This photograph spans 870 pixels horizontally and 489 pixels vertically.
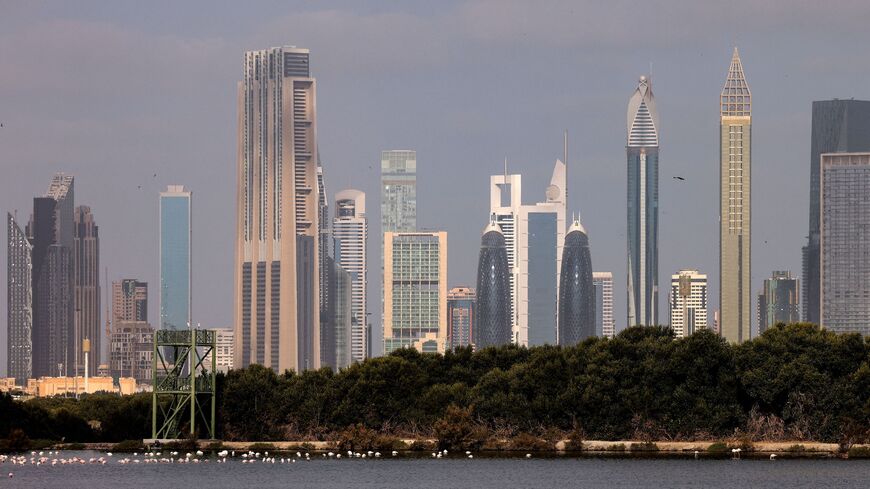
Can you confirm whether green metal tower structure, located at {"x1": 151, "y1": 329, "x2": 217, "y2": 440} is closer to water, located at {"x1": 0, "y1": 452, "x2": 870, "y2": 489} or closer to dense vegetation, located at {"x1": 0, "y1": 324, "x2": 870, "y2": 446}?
dense vegetation, located at {"x1": 0, "y1": 324, "x2": 870, "y2": 446}

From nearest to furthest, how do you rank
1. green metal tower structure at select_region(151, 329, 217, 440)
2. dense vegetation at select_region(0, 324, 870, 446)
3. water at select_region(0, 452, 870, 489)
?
water at select_region(0, 452, 870, 489) < dense vegetation at select_region(0, 324, 870, 446) < green metal tower structure at select_region(151, 329, 217, 440)

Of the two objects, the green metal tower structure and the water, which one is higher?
the green metal tower structure

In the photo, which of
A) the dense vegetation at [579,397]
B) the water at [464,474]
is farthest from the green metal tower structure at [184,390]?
the water at [464,474]

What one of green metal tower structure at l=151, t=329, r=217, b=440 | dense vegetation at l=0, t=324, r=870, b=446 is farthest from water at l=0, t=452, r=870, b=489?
green metal tower structure at l=151, t=329, r=217, b=440

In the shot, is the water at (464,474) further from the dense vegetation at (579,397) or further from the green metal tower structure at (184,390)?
the green metal tower structure at (184,390)

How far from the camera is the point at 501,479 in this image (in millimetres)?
74625

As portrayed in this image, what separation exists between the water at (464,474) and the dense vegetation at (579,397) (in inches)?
178

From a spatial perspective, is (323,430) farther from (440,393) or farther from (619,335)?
(619,335)

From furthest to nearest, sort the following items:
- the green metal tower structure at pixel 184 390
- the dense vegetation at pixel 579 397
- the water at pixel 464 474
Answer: the green metal tower structure at pixel 184 390, the dense vegetation at pixel 579 397, the water at pixel 464 474

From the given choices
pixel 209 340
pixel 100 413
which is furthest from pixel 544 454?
pixel 100 413

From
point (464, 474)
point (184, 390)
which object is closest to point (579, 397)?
point (464, 474)

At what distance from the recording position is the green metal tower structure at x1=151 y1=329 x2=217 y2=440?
90.0 meters

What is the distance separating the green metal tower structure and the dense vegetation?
121 centimetres

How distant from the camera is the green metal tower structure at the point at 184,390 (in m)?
90.0
